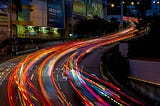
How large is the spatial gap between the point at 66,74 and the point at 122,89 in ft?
35.9

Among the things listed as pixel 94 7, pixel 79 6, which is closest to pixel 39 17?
pixel 79 6

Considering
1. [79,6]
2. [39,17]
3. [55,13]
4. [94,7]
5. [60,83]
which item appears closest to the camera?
[60,83]

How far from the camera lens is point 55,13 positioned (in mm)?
92312

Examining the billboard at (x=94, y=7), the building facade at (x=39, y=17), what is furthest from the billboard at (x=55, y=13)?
the billboard at (x=94, y=7)

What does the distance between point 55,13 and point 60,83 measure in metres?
60.7

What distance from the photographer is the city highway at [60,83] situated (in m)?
24.6

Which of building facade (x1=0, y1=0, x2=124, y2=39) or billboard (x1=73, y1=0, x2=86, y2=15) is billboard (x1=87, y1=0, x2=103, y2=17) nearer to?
building facade (x1=0, y1=0, x2=124, y2=39)

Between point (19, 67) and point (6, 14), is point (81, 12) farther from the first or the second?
point (19, 67)

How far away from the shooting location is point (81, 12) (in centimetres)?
11088

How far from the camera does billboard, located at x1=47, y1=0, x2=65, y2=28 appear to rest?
89.8 metres

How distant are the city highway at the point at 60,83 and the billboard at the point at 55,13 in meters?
32.9

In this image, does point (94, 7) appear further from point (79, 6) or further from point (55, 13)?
point (55, 13)

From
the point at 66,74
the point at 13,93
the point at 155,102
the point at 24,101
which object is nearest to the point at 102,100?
the point at 155,102

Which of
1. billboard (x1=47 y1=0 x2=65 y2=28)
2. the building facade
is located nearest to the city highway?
the building facade
